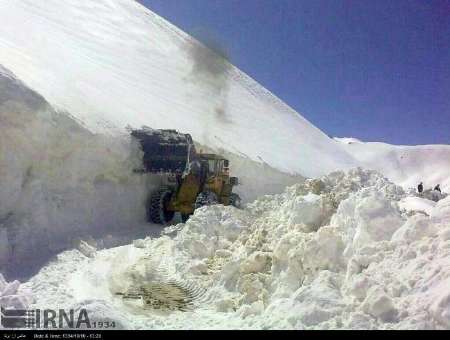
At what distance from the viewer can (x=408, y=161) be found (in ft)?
195

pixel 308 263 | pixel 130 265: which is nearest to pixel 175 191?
pixel 130 265

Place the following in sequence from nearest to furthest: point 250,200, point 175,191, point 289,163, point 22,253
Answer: point 22,253 < point 175,191 < point 250,200 < point 289,163

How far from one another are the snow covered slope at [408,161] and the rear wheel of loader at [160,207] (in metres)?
42.9

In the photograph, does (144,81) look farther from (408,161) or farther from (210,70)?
(408,161)

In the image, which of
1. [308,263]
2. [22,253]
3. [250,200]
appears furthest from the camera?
[250,200]

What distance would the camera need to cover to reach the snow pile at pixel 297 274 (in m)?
4.41

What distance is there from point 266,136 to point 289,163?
11.2 feet

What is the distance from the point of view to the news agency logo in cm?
459

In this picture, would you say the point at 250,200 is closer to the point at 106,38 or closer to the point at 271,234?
the point at 271,234

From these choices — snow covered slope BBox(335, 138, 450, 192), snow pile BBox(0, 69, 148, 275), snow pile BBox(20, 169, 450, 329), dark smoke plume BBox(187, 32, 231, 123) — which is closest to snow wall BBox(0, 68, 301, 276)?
snow pile BBox(0, 69, 148, 275)

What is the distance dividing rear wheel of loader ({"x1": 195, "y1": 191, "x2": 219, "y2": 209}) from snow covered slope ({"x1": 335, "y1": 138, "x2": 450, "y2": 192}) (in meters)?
41.8

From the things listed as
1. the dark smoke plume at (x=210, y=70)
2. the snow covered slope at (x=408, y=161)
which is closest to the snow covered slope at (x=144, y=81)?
the dark smoke plume at (x=210, y=70)

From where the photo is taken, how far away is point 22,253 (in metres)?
8.00

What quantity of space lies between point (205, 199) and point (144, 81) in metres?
13.7
